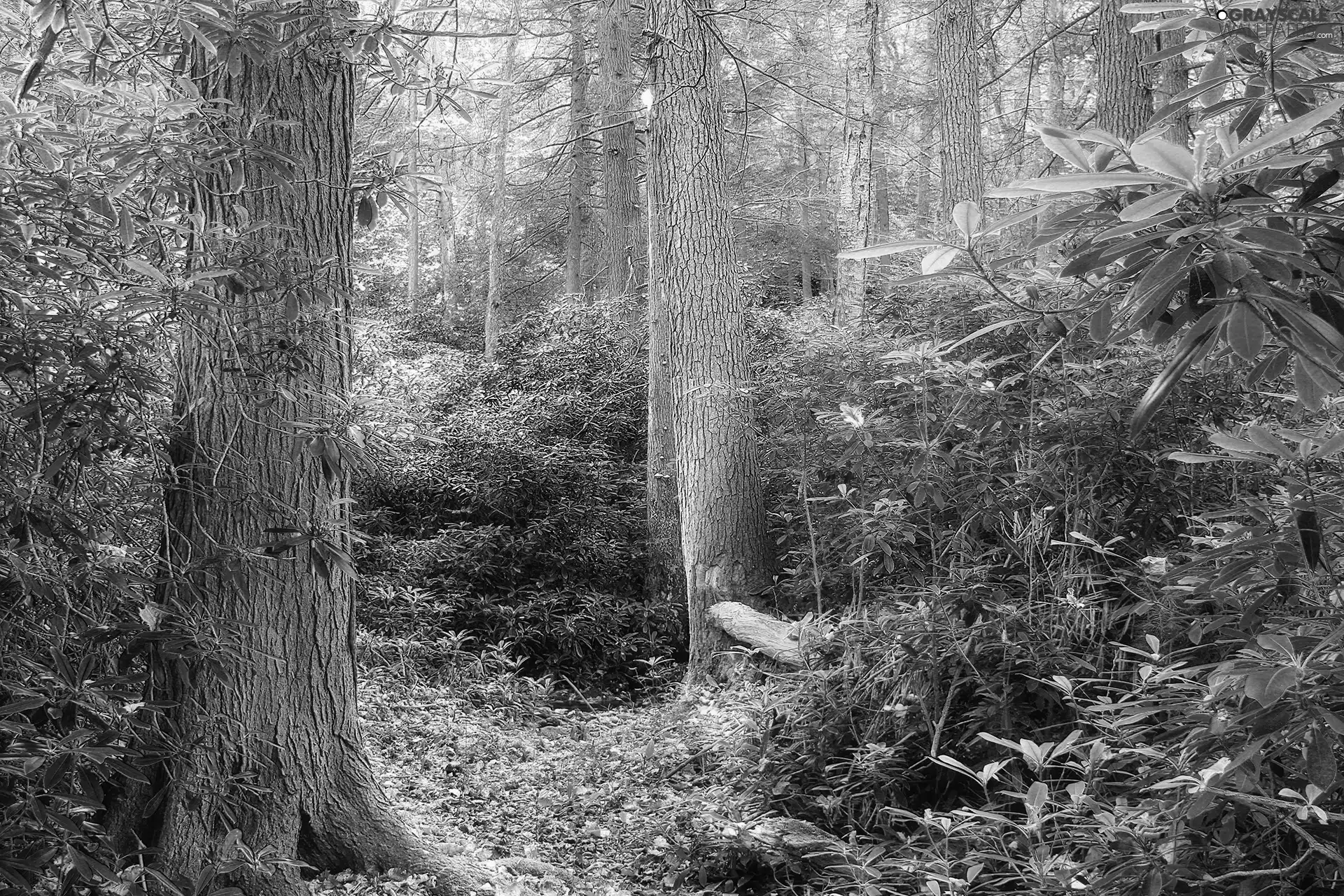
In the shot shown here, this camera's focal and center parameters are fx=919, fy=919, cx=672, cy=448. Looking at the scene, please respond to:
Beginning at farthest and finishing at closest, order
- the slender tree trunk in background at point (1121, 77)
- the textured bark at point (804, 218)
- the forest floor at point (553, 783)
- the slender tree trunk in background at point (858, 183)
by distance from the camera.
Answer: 1. the textured bark at point (804, 218)
2. the slender tree trunk in background at point (858, 183)
3. the slender tree trunk in background at point (1121, 77)
4. the forest floor at point (553, 783)

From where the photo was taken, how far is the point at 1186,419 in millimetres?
4082

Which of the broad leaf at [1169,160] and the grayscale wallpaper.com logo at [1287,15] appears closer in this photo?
the broad leaf at [1169,160]

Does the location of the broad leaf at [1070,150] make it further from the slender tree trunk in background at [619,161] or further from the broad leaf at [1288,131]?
the slender tree trunk in background at [619,161]

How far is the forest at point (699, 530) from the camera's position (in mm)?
1531

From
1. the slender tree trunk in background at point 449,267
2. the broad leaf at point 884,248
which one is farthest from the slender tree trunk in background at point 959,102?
the slender tree trunk in background at point 449,267

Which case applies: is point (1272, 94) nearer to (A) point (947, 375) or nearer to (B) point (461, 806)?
(A) point (947, 375)

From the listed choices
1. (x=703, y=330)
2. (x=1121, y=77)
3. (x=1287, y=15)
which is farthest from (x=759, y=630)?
(x=1121, y=77)

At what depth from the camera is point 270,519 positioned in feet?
10.7

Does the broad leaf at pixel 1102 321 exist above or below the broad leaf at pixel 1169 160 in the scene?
below

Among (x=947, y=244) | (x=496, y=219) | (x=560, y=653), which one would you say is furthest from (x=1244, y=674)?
(x=496, y=219)

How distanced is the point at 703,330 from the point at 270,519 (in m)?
4.39

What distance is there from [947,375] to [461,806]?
316 cm

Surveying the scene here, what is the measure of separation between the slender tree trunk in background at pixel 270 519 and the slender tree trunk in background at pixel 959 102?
831cm

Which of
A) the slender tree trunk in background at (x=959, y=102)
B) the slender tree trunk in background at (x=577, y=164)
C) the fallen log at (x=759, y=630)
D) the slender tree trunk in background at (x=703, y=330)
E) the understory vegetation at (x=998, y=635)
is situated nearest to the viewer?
the understory vegetation at (x=998, y=635)
